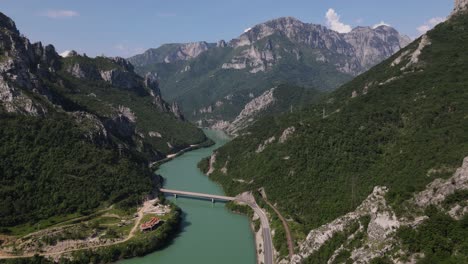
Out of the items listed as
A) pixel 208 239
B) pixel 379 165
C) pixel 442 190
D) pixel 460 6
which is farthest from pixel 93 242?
pixel 460 6

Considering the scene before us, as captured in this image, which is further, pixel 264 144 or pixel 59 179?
pixel 264 144

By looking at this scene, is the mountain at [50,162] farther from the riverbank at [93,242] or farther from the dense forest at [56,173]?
the riverbank at [93,242]

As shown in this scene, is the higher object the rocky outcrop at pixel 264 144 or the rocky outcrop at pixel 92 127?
the rocky outcrop at pixel 92 127

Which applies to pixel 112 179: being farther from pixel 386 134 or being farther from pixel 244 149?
pixel 386 134

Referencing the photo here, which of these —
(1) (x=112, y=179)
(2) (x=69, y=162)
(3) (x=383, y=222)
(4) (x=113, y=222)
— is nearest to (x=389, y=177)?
(3) (x=383, y=222)

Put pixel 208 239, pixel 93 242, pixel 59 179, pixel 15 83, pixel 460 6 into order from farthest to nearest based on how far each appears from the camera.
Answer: pixel 460 6
pixel 15 83
pixel 59 179
pixel 208 239
pixel 93 242

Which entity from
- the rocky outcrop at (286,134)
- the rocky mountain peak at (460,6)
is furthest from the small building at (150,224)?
the rocky mountain peak at (460,6)

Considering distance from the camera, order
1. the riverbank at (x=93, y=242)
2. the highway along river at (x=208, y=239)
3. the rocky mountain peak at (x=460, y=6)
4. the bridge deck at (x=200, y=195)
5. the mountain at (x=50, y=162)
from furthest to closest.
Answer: the rocky mountain peak at (x=460, y=6), the bridge deck at (x=200, y=195), the mountain at (x=50, y=162), the highway along river at (x=208, y=239), the riverbank at (x=93, y=242)

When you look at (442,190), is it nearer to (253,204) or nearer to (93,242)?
(93,242)
